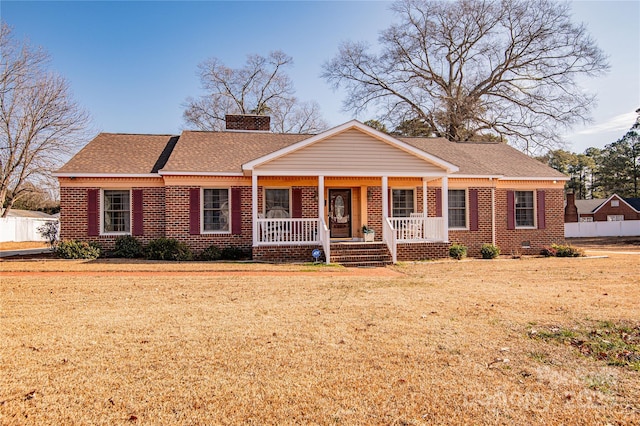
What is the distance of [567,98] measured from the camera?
2958 cm

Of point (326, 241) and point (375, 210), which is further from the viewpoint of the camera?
point (375, 210)

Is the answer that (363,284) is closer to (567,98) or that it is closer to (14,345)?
(14,345)

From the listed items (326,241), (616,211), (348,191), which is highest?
(348,191)

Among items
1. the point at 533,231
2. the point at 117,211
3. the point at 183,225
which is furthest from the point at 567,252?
the point at 117,211

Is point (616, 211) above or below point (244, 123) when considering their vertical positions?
below

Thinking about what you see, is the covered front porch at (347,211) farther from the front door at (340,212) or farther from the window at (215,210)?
the window at (215,210)

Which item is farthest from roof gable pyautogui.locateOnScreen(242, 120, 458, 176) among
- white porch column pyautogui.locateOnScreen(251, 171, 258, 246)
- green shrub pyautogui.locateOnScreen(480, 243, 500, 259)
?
green shrub pyautogui.locateOnScreen(480, 243, 500, 259)

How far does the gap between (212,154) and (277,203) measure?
3200mm

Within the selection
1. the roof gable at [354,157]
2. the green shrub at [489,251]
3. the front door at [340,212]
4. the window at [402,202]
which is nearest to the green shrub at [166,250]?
the roof gable at [354,157]

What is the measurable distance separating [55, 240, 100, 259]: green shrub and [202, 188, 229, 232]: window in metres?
3.74

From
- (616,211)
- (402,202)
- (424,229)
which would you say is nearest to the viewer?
(424,229)

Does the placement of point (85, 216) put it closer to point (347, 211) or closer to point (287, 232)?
point (287, 232)

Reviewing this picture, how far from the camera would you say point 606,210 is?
4541 cm

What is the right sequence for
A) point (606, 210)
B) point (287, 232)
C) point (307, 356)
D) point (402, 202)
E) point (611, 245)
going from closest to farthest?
point (307, 356) → point (287, 232) → point (402, 202) → point (611, 245) → point (606, 210)
